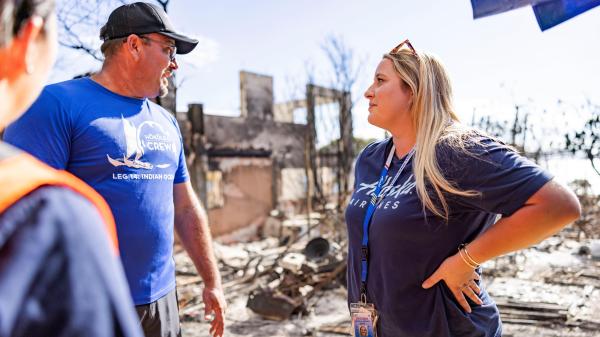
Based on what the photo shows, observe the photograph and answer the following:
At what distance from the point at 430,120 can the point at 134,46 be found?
1654mm

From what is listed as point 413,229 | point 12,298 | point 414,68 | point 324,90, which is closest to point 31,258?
point 12,298

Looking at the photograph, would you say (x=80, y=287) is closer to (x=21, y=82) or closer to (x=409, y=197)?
(x=21, y=82)

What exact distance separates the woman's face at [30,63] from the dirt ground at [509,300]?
5783mm

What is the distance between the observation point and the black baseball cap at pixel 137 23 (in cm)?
256

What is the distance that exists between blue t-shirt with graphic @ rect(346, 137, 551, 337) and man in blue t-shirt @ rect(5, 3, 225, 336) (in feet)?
3.62

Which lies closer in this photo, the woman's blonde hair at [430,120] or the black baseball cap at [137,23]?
the woman's blonde hair at [430,120]

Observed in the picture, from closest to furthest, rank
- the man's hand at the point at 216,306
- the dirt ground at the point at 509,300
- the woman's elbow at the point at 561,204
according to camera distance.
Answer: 1. the woman's elbow at the point at 561,204
2. the man's hand at the point at 216,306
3. the dirt ground at the point at 509,300

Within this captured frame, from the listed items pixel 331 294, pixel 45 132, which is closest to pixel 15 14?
pixel 45 132

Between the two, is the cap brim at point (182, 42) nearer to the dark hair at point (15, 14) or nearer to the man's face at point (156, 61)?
the man's face at point (156, 61)

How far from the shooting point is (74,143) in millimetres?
2170

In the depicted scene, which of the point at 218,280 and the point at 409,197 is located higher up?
the point at 409,197

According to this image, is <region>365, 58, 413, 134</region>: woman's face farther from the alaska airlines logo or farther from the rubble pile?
the rubble pile

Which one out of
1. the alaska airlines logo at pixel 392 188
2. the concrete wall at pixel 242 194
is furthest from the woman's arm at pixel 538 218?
the concrete wall at pixel 242 194

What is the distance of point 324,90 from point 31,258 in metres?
17.9
